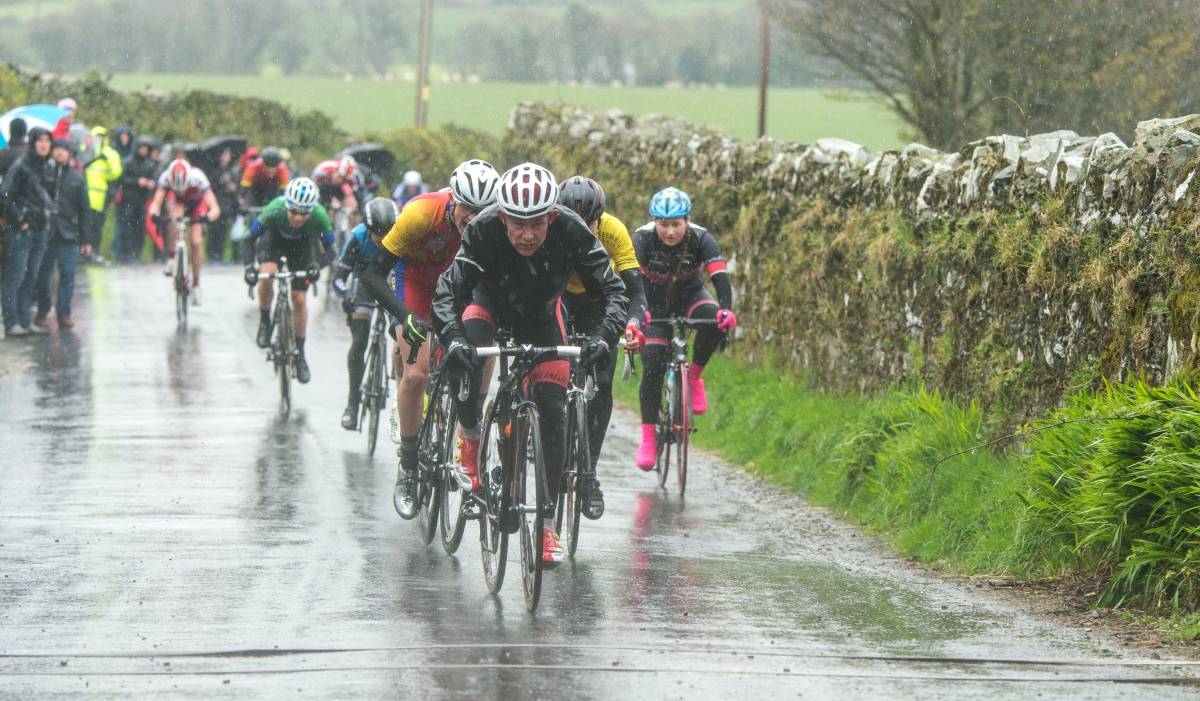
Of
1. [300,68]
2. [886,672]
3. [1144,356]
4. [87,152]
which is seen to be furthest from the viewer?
[300,68]

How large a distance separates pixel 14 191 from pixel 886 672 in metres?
15.0

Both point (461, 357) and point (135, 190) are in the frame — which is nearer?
point (461, 357)

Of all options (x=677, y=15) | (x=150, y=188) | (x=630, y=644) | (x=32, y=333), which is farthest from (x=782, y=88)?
(x=630, y=644)

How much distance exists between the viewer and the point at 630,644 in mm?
7301

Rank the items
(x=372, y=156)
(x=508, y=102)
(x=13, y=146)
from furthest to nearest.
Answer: (x=508, y=102), (x=372, y=156), (x=13, y=146)

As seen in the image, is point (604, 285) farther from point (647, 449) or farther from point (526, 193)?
point (647, 449)

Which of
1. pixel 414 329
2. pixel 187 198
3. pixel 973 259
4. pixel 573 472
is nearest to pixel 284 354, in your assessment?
pixel 414 329

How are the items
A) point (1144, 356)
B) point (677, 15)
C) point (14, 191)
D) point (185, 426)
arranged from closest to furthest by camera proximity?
point (1144, 356) < point (185, 426) < point (14, 191) < point (677, 15)

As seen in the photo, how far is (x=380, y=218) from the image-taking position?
12250mm

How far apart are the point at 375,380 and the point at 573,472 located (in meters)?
4.90

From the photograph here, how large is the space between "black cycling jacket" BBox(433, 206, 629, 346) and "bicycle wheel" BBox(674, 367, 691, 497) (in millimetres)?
3614

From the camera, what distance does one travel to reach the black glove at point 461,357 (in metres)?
7.99

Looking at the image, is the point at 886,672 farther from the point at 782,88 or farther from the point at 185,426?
the point at 782,88

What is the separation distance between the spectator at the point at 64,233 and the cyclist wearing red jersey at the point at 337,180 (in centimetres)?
354
